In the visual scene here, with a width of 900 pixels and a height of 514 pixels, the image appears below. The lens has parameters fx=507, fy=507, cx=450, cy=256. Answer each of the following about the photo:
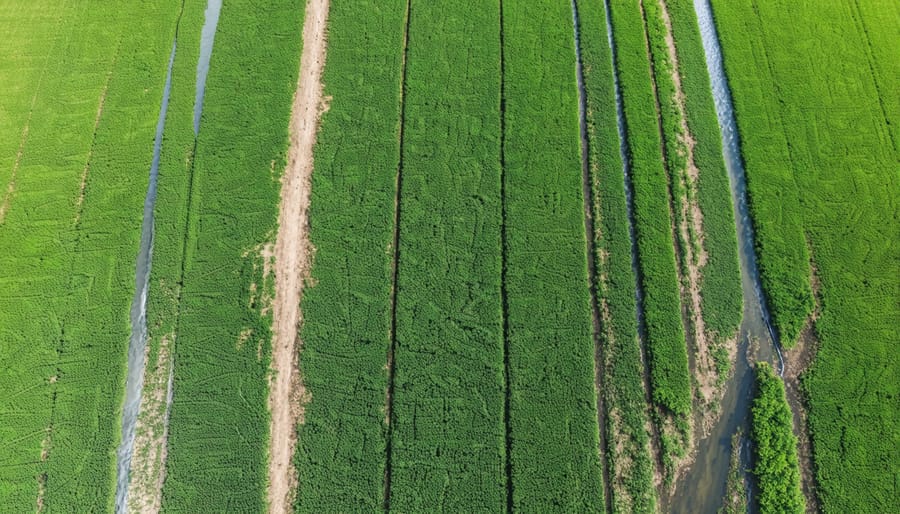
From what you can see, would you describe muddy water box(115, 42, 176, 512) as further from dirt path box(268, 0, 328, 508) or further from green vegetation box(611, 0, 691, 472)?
green vegetation box(611, 0, 691, 472)

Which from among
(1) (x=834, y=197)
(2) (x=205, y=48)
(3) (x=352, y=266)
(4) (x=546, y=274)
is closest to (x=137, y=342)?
(3) (x=352, y=266)

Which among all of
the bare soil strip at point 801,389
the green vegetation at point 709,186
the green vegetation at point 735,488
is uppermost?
the green vegetation at point 709,186

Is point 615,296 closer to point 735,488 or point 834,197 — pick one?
point 735,488

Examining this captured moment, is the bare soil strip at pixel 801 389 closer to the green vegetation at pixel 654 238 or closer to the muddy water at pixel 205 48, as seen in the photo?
the green vegetation at pixel 654 238

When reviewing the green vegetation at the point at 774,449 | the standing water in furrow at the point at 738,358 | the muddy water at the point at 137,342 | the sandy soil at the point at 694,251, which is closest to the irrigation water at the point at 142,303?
the muddy water at the point at 137,342

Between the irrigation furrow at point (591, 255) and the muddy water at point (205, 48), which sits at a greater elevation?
the muddy water at point (205, 48)

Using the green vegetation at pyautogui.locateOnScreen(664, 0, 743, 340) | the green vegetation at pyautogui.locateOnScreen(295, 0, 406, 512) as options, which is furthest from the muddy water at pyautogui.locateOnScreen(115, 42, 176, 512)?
the green vegetation at pyautogui.locateOnScreen(664, 0, 743, 340)

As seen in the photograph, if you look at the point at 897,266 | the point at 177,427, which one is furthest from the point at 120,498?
the point at 897,266
